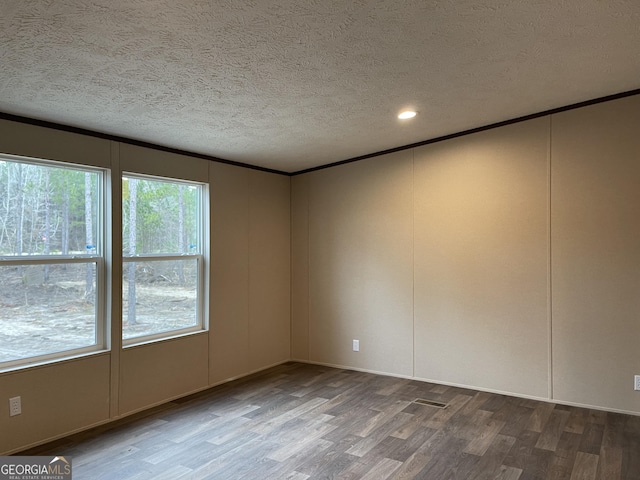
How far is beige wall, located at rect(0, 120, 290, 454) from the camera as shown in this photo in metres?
3.11

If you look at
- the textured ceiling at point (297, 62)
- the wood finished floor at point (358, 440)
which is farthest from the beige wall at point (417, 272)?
the textured ceiling at point (297, 62)

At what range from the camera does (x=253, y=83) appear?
9.20 ft

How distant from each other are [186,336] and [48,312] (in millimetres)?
1283

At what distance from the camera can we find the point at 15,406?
2.98 metres

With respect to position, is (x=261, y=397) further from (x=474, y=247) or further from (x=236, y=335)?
(x=474, y=247)

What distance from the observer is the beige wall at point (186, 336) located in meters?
3.11

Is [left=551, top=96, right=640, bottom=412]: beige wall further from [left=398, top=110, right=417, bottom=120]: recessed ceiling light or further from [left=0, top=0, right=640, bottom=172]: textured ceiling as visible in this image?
[left=398, top=110, right=417, bottom=120]: recessed ceiling light

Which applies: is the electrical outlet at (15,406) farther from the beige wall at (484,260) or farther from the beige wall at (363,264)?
the beige wall at (484,260)

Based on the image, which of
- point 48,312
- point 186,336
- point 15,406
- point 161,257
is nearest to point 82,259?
point 48,312

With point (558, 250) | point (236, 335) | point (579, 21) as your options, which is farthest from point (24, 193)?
point (558, 250)

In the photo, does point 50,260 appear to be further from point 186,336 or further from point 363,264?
point 363,264

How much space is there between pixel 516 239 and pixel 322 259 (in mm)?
2264

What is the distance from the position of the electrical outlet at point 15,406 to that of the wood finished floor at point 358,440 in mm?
288

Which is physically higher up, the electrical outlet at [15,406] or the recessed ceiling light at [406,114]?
the recessed ceiling light at [406,114]
